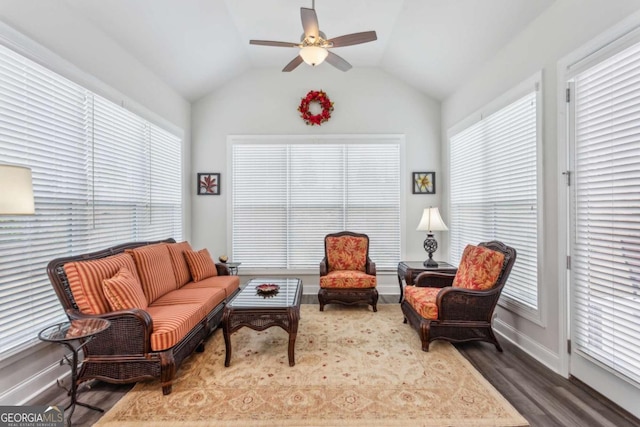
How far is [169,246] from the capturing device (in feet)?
11.6

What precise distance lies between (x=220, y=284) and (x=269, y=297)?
911 millimetres

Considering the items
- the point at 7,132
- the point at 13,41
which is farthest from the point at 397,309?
the point at 13,41

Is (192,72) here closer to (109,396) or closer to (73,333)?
(73,333)

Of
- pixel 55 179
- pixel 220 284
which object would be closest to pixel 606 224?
pixel 220 284

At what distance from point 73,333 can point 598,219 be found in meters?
3.68

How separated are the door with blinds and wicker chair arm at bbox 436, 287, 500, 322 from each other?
2.06ft

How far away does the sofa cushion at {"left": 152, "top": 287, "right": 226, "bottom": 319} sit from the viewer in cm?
282

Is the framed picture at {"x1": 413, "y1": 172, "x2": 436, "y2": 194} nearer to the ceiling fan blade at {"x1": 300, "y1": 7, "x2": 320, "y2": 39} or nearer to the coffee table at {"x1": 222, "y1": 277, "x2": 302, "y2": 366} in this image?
the ceiling fan blade at {"x1": 300, "y1": 7, "x2": 320, "y2": 39}

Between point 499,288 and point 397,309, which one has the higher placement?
point 499,288

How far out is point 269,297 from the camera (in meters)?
Answer: 2.88

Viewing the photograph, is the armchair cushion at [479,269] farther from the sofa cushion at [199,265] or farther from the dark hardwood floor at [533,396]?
the sofa cushion at [199,265]

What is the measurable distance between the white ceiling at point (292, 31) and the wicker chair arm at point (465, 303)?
267 cm

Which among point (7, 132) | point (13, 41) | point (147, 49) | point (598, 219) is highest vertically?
point (147, 49)

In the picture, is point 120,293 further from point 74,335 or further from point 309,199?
point 309,199
